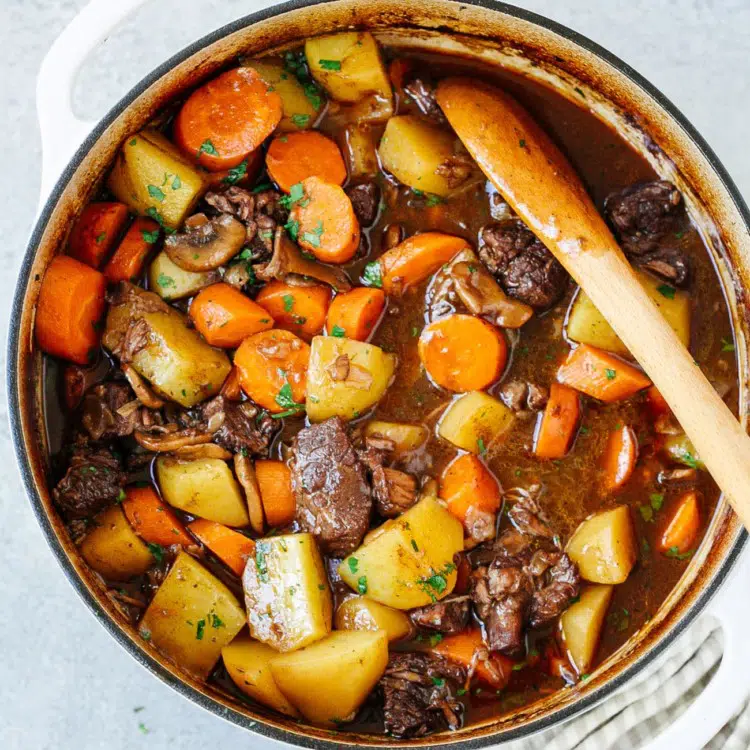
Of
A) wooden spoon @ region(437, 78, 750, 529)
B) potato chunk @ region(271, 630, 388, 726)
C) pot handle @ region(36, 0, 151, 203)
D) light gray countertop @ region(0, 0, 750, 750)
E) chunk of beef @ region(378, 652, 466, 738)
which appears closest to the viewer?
pot handle @ region(36, 0, 151, 203)

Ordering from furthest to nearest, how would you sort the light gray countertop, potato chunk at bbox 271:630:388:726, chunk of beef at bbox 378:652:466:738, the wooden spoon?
the light gray countertop → chunk of beef at bbox 378:652:466:738 → potato chunk at bbox 271:630:388:726 → the wooden spoon

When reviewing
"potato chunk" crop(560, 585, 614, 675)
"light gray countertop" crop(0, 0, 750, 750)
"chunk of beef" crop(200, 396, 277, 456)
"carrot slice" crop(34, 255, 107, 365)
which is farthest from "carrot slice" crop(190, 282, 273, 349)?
"potato chunk" crop(560, 585, 614, 675)

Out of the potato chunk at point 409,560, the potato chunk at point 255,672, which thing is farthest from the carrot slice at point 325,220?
the potato chunk at point 255,672

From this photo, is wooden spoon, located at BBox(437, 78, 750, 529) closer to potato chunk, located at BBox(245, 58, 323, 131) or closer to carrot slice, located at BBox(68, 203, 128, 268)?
potato chunk, located at BBox(245, 58, 323, 131)

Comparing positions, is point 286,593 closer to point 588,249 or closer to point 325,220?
point 325,220

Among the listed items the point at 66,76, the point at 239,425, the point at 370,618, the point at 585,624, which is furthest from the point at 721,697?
the point at 66,76
